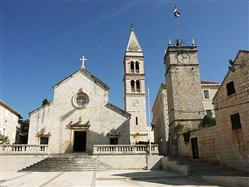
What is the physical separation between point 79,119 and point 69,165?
6.94 meters

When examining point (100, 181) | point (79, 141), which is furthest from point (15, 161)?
point (100, 181)

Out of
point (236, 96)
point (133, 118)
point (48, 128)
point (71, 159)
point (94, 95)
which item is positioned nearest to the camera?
point (236, 96)

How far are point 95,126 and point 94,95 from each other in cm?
371

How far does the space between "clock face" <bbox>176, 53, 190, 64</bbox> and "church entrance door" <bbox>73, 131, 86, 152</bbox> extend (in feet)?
45.3

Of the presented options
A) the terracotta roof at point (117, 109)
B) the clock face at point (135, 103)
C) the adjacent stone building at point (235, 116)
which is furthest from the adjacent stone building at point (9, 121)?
the adjacent stone building at point (235, 116)

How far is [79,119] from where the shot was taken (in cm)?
2469

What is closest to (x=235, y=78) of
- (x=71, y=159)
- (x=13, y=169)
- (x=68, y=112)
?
(x=71, y=159)

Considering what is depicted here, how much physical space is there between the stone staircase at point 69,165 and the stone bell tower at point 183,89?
8.82m

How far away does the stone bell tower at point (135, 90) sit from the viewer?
32250 mm

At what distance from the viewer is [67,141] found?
78.8 feet

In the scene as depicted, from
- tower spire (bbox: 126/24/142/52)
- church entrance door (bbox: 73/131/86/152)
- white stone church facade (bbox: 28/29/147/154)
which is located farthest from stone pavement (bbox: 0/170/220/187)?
tower spire (bbox: 126/24/142/52)

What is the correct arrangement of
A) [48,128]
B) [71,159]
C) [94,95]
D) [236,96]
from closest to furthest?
[236,96], [71,159], [48,128], [94,95]

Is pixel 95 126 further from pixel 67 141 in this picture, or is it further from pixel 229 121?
pixel 229 121

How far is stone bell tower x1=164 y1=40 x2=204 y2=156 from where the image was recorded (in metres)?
23.8
